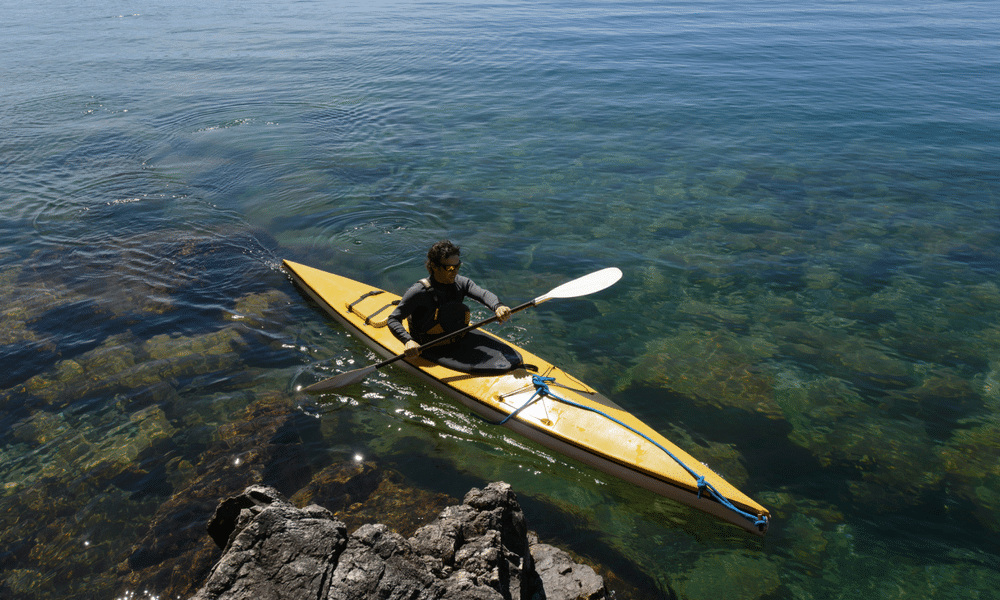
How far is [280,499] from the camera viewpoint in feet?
12.2

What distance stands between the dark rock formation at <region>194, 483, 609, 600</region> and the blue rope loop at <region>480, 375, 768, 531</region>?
4.83 feet

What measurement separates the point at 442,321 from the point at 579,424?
1925 millimetres

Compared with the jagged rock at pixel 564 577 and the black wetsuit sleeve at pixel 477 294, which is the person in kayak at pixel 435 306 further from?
the jagged rock at pixel 564 577

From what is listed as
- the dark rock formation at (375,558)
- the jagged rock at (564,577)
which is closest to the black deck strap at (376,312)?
the dark rock formation at (375,558)

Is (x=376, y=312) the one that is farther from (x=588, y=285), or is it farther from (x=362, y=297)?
(x=588, y=285)

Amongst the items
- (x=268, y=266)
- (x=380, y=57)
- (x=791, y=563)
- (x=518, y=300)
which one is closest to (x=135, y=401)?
(x=268, y=266)

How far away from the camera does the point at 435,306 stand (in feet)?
20.7

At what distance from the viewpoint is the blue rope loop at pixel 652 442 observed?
4664mm

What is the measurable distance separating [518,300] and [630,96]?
1206cm

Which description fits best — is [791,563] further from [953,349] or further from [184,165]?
[184,165]

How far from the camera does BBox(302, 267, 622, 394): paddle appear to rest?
6.25 meters

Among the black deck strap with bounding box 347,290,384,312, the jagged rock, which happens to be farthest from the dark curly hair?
the jagged rock

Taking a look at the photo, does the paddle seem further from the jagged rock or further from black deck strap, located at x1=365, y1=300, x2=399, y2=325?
the jagged rock

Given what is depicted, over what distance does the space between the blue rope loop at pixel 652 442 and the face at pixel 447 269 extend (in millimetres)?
1394
